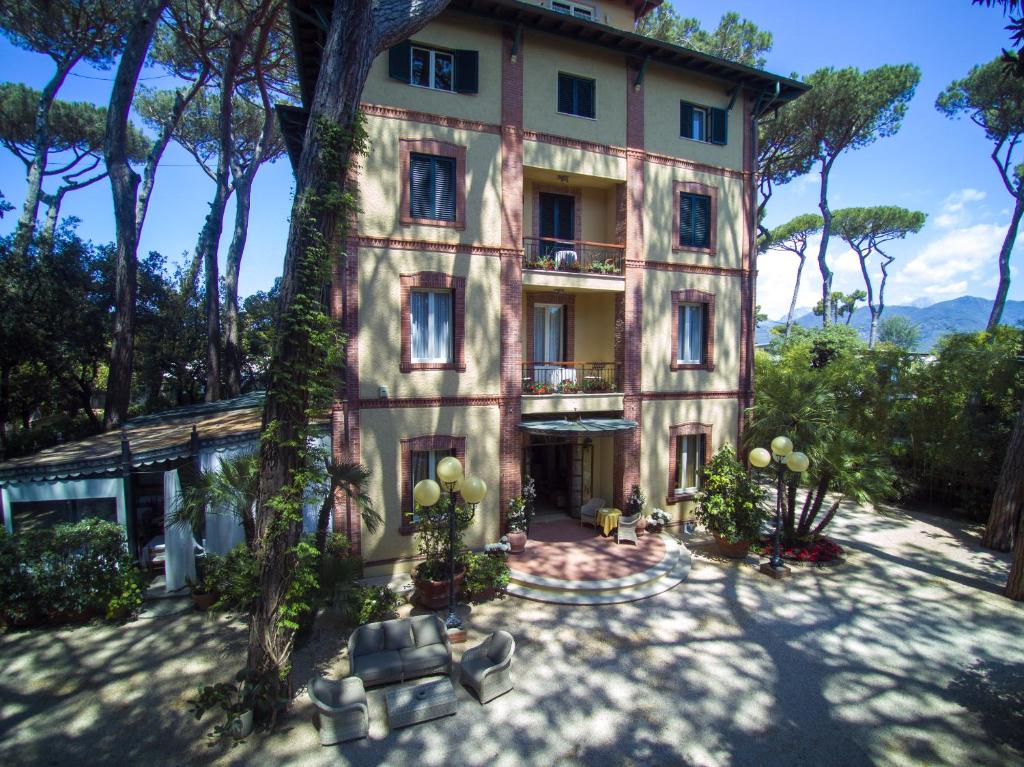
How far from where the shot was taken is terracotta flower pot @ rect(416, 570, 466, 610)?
398 inches

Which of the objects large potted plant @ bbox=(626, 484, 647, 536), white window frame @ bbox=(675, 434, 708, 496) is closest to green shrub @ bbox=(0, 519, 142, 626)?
large potted plant @ bbox=(626, 484, 647, 536)

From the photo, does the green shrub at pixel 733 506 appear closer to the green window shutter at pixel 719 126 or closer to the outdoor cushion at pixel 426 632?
the outdoor cushion at pixel 426 632

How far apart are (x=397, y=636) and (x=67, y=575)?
268 inches

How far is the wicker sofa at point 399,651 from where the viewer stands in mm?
7719

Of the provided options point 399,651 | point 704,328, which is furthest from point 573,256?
point 399,651

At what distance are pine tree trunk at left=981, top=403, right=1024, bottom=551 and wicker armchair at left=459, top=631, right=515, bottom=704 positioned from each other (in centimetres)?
1468

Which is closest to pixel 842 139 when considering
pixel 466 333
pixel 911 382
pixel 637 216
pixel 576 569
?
pixel 911 382

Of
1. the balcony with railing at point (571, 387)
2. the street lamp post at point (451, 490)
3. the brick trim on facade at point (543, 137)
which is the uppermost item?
the brick trim on facade at point (543, 137)

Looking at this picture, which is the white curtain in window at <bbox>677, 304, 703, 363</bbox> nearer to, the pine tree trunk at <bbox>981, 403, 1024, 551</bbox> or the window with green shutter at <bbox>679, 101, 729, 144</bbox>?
the window with green shutter at <bbox>679, 101, 729, 144</bbox>

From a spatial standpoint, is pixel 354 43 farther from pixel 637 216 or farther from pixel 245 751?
pixel 245 751

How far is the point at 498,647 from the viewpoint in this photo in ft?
25.7

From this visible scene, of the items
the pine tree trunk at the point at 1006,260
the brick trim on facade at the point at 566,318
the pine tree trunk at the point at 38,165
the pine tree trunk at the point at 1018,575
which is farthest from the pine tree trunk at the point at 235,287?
the pine tree trunk at the point at 1006,260

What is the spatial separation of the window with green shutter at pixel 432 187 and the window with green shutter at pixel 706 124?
796cm

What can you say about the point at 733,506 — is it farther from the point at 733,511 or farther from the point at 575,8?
the point at 575,8
